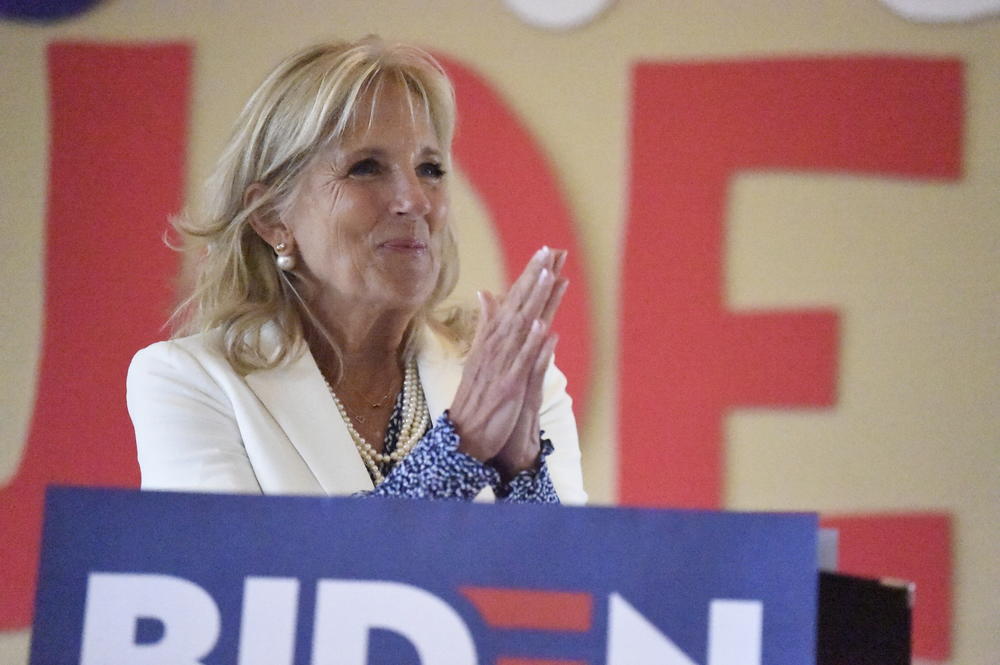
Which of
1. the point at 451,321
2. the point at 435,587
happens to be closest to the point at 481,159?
the point at 451,321

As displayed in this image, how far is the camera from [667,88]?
325 cm

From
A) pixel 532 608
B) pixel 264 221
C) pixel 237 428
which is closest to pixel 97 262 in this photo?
pixel 264 221

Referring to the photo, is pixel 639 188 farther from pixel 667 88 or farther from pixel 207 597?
pixel 207 597

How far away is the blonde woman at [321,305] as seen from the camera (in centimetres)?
169

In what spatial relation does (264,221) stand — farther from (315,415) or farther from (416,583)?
(416,583)

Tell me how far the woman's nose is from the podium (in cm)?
91

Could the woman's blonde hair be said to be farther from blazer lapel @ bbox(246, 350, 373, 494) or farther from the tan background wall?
the tan background wall

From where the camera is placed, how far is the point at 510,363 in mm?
1396

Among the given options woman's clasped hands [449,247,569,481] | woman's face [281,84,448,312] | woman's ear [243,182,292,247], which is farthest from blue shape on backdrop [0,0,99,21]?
woman's clasped hands [449,247,569,481]

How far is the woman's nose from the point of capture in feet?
5.84

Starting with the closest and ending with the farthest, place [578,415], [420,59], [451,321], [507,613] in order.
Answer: [507,613] < [420,59] < [451,321] < [578,415]

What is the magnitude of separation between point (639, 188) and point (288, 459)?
180 cm

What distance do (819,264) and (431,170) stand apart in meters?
1.67

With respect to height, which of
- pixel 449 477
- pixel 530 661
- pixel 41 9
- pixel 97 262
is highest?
pixel 41 9
